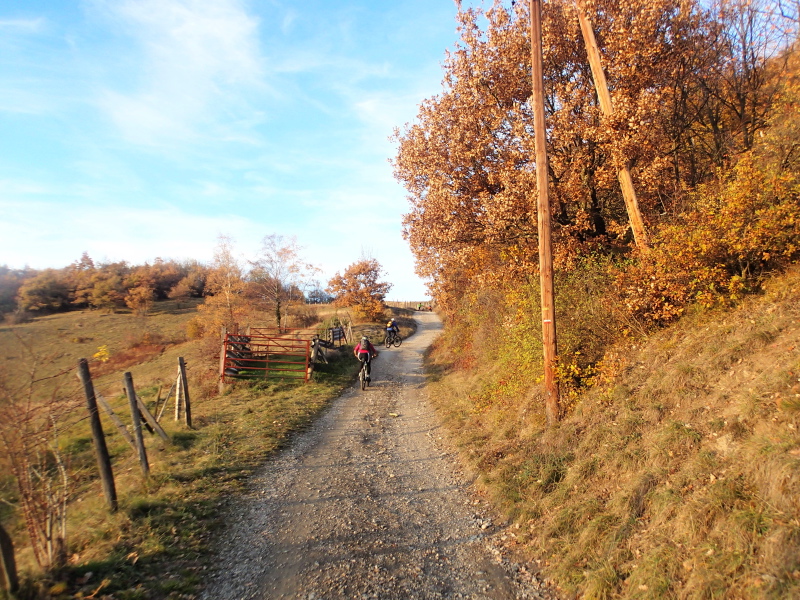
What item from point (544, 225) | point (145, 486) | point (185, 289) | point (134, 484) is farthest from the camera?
point (185, 289)

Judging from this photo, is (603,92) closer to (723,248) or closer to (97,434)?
(723,248)

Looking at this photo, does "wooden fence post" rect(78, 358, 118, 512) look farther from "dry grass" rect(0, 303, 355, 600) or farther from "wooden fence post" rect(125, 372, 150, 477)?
"wooden fence post" rect(125, 372, 150, 477)

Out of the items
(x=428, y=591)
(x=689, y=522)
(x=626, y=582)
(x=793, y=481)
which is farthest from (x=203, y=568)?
(x=793, y=481)

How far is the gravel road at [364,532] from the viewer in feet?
13.8

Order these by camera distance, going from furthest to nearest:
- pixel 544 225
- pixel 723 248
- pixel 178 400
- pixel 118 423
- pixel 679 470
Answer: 1. pixel 178 400
2. pixel 544 225
3. pixel 118 423
4. pixel 723 248
5. pixel 679 470

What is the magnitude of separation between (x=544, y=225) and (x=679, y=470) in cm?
452

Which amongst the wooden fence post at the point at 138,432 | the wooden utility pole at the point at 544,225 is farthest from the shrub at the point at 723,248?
the wooden fence post at the point at 138,432

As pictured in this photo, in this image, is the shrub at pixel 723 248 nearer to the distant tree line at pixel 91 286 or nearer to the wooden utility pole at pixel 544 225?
the wooden utility pole at pixel 544 225

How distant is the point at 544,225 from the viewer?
25.0 feet

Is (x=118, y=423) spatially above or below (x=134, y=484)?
above

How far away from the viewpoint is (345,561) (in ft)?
15.1

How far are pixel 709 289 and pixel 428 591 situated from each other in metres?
6.51

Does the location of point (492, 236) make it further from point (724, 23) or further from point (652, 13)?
point (724, 23)

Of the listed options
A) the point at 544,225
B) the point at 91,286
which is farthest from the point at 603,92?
the point at 91,286
